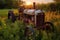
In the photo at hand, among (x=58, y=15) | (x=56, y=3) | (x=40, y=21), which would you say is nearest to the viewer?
(x=40, y=21)

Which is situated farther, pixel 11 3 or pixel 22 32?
pixel 11 3

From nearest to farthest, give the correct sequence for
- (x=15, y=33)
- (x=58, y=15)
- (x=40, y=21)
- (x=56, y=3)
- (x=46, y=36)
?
1. (x=46, y=36)
2. (x=15, y=33)
3. (x=40, y=21)
4. (x=58, y=15)
5. (x=56, y=3)

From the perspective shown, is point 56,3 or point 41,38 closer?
point 41,38

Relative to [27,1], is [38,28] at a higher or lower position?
lower

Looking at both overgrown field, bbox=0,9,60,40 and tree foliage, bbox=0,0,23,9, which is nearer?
overgrown field, bbox=0,9,60,40

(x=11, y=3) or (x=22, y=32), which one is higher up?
(x=11, y=3)

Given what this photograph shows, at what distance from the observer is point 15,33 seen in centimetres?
277

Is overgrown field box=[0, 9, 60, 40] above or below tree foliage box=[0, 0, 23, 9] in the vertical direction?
below

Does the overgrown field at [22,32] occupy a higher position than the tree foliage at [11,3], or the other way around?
the tree foliage at [11,3]

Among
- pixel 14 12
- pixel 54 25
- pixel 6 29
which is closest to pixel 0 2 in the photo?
pixel 14 12

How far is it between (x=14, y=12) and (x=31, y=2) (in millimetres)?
385

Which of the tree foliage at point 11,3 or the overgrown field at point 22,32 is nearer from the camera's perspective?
the overgrown field at point 22,32

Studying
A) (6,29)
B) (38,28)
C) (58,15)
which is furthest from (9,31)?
(58,15)

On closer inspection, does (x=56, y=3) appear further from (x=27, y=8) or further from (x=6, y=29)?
(x=6, y=29)
